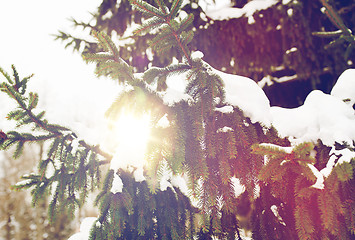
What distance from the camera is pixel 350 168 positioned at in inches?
41.6

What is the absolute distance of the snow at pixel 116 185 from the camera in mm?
1527

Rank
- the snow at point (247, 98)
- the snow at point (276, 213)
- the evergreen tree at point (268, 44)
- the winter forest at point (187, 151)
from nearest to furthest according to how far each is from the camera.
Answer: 1. the winter forest at point (187, 151)
2. the snow at point (247, 98)
3. the snow at point (276, 213)
4. the evergreen tree at point (268, 44)

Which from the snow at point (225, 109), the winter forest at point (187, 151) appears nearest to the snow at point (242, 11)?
the winter forest at point (187, 151)

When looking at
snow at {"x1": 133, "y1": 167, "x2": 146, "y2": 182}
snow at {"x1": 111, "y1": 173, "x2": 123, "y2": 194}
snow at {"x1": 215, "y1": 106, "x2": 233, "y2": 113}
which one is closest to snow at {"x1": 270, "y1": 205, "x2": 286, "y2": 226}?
snow at {"x1": 215, "y1": 106, "x2": 233, "y2": 113}

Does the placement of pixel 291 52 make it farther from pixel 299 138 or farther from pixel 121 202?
pixel 121 202

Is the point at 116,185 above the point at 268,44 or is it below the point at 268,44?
below

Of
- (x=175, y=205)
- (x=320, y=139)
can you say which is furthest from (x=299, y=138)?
(x=175, y=205)

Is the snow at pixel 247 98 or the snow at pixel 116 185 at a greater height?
the snow at pixel 247 98

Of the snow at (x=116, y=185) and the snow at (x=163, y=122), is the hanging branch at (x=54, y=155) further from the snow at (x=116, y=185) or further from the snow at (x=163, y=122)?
the snow at (x=163, y=122)

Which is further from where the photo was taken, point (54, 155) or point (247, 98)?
point (54, 155)

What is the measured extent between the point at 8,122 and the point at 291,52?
350cm

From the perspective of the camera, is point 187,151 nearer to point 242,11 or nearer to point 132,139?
point 132,139

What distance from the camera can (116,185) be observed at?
155cm

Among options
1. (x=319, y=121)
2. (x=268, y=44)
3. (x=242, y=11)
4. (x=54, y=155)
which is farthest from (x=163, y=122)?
(x=268, y=44)
